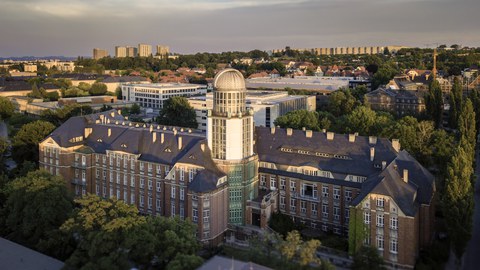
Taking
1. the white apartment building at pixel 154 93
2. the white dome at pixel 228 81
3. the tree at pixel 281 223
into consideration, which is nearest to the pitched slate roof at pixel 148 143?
the white dome at pixel 228 81

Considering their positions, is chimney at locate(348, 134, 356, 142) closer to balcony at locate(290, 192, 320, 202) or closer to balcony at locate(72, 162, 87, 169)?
balcony at locate(290, 192, 320, 202)

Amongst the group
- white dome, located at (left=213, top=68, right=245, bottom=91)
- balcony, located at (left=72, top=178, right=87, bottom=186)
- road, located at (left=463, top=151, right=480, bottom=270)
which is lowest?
road, located at (left=463, top=151, right=480, bottom=270)

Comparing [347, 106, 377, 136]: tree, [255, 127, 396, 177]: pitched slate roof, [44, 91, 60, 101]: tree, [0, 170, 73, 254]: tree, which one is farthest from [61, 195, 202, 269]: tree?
[44, 91, 60, 101]: tree

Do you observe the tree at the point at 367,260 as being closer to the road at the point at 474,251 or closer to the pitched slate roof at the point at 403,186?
the pitched slate roof at the point at 403,186

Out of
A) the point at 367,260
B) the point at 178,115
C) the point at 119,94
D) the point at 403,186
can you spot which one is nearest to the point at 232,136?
the point at 403,186

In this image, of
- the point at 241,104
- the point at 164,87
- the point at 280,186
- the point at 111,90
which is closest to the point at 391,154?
the point at 280,186
